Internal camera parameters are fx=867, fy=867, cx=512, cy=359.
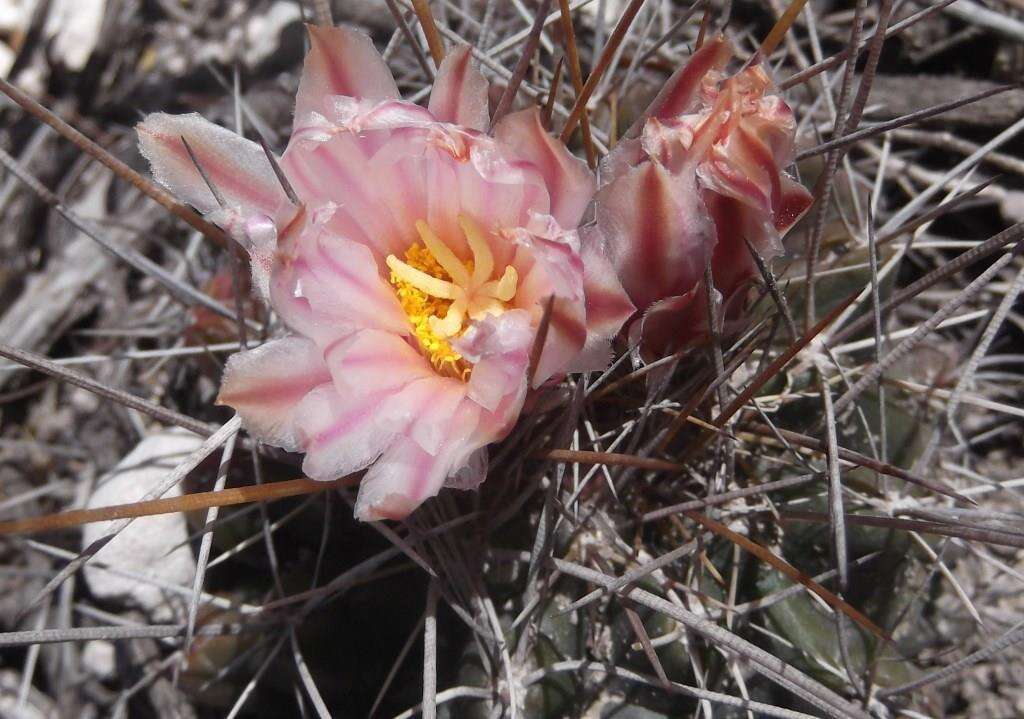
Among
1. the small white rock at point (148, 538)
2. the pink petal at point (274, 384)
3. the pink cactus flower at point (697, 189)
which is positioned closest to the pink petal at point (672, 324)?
the pink cactus flower at point (697, 189)

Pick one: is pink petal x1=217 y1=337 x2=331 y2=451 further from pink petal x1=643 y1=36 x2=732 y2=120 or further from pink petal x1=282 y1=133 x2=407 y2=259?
pink petal x1=643 y1=36 x2=732 y2=120

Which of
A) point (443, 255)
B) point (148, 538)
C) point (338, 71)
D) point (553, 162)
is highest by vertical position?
point (338, 71)

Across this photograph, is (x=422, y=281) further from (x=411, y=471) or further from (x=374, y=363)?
(x=411, y=471)

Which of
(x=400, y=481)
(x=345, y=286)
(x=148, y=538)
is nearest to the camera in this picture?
(x=400, y=481)

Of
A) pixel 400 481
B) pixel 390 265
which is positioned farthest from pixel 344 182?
pixel 400 481

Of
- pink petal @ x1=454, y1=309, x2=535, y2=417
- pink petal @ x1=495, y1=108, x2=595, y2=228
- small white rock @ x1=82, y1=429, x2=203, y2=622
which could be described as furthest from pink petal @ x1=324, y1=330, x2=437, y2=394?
small white rock @ x1=82, y1=429, x2=203, y2=622

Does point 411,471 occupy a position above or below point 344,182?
below

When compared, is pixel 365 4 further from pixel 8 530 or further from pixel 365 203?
pixel 8 530

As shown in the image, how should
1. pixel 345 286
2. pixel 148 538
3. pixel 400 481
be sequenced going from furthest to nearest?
1. pixel 148 538
2. pixel 345 286
3. pixel 400 481
